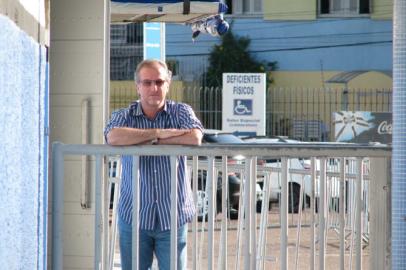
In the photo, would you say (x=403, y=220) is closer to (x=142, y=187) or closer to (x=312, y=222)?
(x=312, y=222)

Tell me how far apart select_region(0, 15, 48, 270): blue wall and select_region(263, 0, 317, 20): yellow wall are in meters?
32.5

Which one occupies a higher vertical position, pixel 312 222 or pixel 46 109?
pixel 46 109

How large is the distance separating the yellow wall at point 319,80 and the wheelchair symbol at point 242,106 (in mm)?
10255

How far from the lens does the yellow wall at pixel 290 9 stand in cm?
3756

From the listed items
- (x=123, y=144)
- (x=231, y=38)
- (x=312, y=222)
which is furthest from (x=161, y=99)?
(x=231, y=38)

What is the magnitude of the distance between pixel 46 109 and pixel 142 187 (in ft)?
2.64

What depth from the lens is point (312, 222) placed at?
6.23 metres

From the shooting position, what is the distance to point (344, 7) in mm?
38406

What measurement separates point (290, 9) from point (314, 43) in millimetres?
1604

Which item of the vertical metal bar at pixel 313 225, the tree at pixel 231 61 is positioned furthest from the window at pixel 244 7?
the vertical metal bar at pixel 313 225

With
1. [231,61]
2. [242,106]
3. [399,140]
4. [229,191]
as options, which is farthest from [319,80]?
[399,140]

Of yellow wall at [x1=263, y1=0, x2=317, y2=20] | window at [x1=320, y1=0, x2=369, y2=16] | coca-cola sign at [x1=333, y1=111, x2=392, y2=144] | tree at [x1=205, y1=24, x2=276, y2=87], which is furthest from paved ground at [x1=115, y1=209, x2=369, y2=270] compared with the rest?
window at [x1=320, y1=0, x2=369, y2=16]

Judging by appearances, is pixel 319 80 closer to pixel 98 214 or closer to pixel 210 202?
pixel 210 202

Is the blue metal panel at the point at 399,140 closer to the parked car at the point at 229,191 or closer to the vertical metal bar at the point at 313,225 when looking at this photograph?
the vertical metal bar at the point at 313,225
